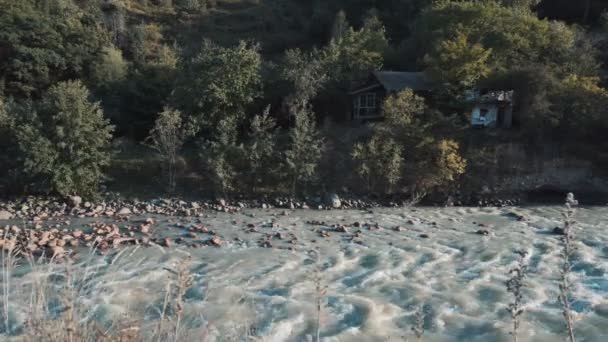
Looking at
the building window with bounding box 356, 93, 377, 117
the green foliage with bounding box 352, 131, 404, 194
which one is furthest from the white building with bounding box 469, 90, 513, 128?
the green foliage with bounding box 352, 131, 404, 194

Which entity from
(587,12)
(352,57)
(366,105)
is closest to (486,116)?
(366,105)

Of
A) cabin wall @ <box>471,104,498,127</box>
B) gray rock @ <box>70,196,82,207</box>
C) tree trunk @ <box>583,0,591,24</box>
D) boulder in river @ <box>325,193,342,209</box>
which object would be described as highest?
tree trunk @ <box>583,0,591,24</box>

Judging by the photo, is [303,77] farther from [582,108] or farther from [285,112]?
[582,108]

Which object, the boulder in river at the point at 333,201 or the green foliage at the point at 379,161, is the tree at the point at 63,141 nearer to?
the boulder in river at the point at 333,201

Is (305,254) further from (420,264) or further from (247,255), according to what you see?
(420,264)

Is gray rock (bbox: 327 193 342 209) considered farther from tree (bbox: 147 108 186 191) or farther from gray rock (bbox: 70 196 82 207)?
gray rock (bbox: 70 196 82 207)

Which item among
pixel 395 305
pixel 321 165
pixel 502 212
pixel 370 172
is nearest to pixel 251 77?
pixel 321 165
